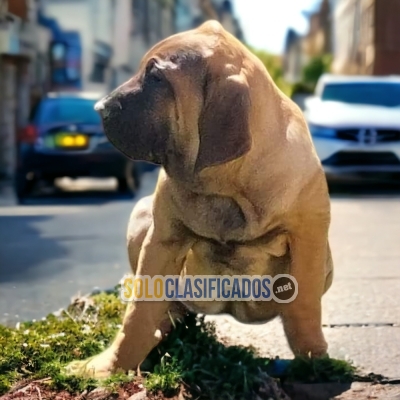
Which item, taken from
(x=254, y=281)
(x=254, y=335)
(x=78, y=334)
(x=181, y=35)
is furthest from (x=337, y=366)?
→ (x=181, y=35)

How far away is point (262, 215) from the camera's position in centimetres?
228

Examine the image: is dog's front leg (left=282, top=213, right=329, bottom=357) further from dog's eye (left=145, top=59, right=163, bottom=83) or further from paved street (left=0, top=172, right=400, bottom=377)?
dog's eye (left=145, top=59, right=163, bottom=83)

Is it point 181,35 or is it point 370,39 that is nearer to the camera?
point 181,35

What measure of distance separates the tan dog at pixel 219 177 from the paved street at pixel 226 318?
2.13 ft

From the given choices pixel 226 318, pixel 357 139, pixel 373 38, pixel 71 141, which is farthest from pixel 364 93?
pixel 373 38

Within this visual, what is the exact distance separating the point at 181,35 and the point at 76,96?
9.05 meters

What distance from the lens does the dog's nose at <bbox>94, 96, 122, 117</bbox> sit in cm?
216

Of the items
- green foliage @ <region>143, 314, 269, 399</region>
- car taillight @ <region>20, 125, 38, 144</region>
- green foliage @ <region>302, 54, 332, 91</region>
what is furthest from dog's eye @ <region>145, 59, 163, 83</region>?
green foliage @ <region>302, 54, 332, 91</region>

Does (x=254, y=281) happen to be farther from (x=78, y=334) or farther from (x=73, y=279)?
(x=73, y=279)

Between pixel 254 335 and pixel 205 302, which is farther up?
pixel 205 302

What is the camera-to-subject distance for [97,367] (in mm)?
2594

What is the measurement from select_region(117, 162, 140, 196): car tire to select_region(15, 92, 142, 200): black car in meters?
0.16

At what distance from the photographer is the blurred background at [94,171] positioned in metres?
4.35

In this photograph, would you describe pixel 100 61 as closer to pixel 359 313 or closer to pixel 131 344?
pixel 359 313
